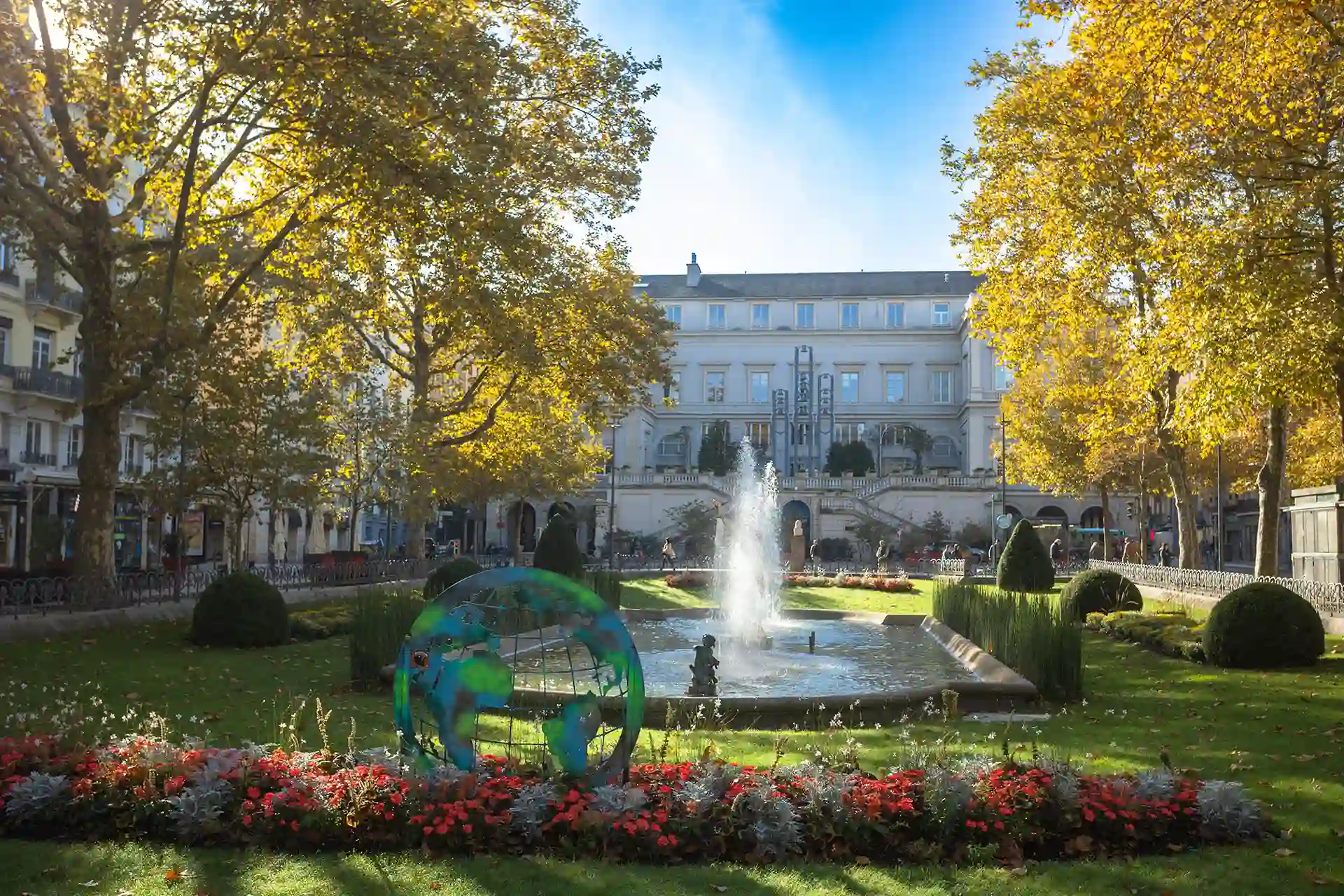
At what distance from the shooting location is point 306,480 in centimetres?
2403

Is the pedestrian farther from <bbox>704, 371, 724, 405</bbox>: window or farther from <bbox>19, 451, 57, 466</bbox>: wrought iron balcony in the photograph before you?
<bbox>704, 371, 724, 405</bbox>: window

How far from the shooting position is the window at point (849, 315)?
262 ft

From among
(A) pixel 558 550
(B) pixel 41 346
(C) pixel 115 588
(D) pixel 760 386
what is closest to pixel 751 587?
(A) pixel 558 550

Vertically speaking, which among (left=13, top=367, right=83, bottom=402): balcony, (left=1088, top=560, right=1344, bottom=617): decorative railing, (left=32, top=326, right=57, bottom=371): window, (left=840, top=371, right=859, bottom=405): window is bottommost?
(left=1088, top=560, right=1344, bottom=617): decorative railing

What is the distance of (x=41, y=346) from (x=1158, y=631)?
33.7 m

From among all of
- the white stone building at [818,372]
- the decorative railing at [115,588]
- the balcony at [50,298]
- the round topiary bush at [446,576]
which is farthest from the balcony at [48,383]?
the white stone building at [818,372]

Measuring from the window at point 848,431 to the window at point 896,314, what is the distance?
24.8 ft

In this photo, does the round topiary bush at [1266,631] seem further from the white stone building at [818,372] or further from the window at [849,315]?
the window at [849,315]

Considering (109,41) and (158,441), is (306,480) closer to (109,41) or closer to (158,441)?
(158,441)

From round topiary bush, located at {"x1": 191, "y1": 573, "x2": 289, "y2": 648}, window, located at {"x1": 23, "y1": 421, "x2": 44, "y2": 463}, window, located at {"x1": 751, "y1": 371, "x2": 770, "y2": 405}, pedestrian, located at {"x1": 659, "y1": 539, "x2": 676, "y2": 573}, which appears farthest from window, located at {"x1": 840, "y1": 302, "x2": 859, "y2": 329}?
round topiary bush, located at {"x1": 191, "y1": 573, "x2": 289, "y2": 648}

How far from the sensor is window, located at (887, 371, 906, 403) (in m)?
78.9

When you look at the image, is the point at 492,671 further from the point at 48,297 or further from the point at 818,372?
the point at 818,372

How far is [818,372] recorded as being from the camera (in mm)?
79438

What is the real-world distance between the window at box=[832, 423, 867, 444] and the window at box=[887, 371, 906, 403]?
2.89 metres
